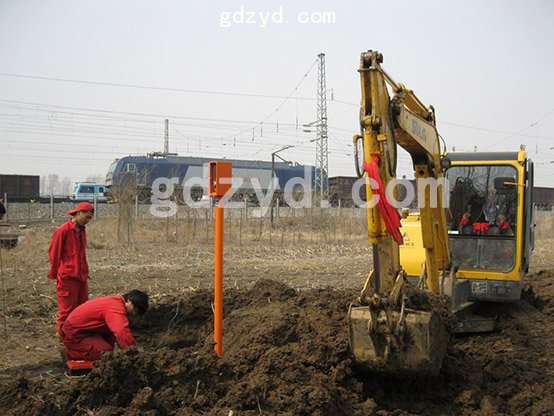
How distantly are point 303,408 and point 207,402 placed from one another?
74 cm

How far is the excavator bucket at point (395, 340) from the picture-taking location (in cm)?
486

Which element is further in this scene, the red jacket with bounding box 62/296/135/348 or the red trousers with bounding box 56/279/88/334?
the red trousers with bounding box 56/279/88/334

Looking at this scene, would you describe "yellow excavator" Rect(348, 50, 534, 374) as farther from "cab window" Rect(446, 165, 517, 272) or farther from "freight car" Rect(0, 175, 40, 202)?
"freight car" Rect(0, 175, 40, 202)

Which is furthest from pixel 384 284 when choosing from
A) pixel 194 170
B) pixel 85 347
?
pixel 194 170

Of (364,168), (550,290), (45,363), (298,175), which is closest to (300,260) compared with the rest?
(550,290)

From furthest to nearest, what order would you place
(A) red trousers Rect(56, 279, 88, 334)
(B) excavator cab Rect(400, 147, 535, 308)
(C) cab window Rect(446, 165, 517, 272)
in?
(C) cab window Rect(446, 165, 517, 272)
(B) excavator cab Rect(400, 147, 535, 308)
(A) red trousers Rect(56, 279, 88, 334)

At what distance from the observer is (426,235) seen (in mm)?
6496

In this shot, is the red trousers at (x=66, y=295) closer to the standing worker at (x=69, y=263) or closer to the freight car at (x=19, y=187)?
the standing worker at (x=69, y=263)

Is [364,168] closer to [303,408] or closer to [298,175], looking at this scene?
[303,408]

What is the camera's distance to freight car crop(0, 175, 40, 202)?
127 ft

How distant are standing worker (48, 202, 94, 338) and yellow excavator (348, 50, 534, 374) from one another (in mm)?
3475

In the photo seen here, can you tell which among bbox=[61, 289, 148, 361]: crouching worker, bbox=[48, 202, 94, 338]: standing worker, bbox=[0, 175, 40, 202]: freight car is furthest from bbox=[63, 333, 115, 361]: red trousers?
bbox=[0, 175, 40, 202]: freight car

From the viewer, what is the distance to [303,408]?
4309 millimetres

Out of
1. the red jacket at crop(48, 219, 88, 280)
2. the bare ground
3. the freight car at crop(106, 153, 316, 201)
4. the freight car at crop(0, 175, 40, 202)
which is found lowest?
the bare ground
